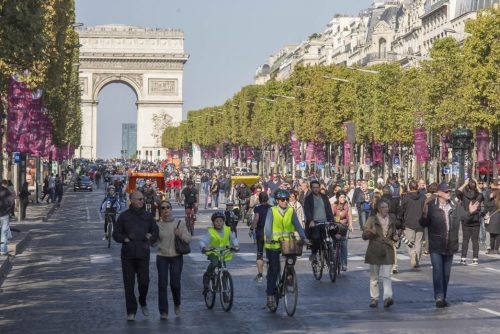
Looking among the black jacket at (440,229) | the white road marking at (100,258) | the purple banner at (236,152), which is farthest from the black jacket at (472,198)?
the purple banner at (236,152)

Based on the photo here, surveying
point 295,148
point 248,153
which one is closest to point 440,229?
point 295,148

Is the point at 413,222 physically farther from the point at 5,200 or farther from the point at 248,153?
the point at 248,153

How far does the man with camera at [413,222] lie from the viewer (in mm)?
29641

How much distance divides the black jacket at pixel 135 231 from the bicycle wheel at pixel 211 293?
170 cm

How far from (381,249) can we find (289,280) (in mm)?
2082

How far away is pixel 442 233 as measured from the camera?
21.8 metres

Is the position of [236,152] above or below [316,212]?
above

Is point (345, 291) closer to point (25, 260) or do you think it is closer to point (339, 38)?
point (25, 260)

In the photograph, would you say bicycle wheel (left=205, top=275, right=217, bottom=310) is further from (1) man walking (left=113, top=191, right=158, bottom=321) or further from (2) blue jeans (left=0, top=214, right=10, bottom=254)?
(2) blue jeans (left=0, top=214, right=10, bottom=254)

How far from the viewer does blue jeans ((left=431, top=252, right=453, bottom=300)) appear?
21.4 meters

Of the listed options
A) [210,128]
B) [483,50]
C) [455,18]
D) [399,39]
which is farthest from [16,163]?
[210,128]

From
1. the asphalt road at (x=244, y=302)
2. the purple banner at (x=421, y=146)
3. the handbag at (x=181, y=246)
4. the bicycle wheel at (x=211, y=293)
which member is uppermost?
the purple banner at (x=421, y=146)

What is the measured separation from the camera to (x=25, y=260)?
33.2 m

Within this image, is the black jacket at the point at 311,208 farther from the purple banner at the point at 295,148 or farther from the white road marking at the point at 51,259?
the purple banner at the point at 295,148
